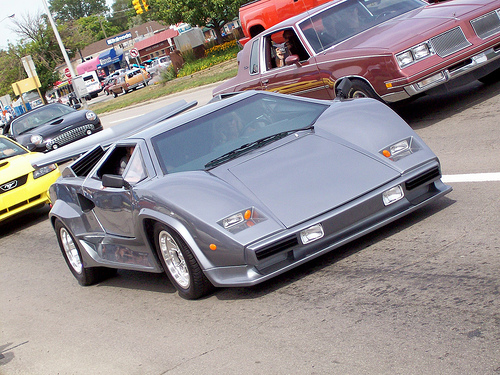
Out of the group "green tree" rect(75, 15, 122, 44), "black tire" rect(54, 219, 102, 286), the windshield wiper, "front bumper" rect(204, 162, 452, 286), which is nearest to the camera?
"front bumper" rect(204, 162, 452, 286)

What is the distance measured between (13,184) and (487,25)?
7.13m

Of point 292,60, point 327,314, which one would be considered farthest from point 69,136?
point 327,314

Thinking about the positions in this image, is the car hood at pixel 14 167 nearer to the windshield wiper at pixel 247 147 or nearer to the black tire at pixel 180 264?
the black tire at pixel 180 264

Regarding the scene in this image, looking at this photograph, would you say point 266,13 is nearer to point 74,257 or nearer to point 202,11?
point 74,257

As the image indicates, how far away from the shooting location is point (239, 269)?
448cm

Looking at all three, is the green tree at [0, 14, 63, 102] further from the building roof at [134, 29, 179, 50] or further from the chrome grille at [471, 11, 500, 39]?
the chrome grille at [471, 11, 500, 39]

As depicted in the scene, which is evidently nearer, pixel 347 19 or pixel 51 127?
pixel 347 19

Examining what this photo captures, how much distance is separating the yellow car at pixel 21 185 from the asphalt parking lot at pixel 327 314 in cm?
373

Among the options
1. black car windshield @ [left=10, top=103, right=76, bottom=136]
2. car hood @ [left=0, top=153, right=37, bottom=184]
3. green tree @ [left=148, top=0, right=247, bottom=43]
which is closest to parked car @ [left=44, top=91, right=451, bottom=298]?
car hood @ [left=0, top=153, right=37, bottom=184]

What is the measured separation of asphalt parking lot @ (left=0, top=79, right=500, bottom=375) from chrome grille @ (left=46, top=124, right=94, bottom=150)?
11050mm

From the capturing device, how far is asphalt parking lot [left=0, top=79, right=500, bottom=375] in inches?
132

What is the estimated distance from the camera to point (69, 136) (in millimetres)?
17703

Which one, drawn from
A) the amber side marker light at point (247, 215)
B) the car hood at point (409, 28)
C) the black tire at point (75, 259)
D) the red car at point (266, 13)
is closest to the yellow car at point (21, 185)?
the black tire at point (75, 259)

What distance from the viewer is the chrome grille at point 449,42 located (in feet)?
26.9
